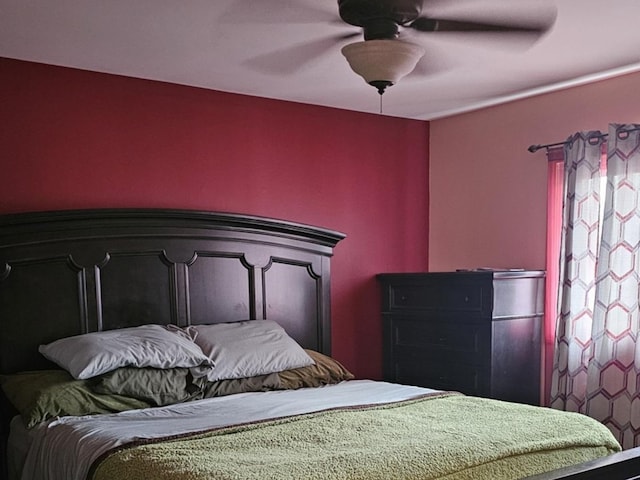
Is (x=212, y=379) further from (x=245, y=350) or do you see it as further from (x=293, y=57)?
(x=293, y=57)

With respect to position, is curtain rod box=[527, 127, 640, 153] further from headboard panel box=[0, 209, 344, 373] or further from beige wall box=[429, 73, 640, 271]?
headboard panel box=[0, 209, 344, 373]

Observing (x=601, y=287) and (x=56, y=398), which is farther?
(x=601, y=287)

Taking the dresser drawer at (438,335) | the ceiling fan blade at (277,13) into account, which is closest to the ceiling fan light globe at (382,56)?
the ceiling fan blade at (277,13)

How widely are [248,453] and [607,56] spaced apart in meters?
2.56

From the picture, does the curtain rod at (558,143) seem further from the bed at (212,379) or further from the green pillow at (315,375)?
the green pillow at (315,375)

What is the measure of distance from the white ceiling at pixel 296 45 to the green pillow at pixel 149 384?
1.45 metres

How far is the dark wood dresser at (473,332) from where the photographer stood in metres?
3.96

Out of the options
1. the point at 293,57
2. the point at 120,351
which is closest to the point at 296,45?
the point at 293,57

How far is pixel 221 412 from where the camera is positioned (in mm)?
2908

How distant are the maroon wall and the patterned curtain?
47.4 inches

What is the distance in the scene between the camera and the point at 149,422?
2752 millimetres

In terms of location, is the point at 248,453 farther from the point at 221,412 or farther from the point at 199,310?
the point at 199,310

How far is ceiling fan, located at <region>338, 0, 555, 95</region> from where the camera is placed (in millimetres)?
2533

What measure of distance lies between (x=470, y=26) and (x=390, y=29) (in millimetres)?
291
